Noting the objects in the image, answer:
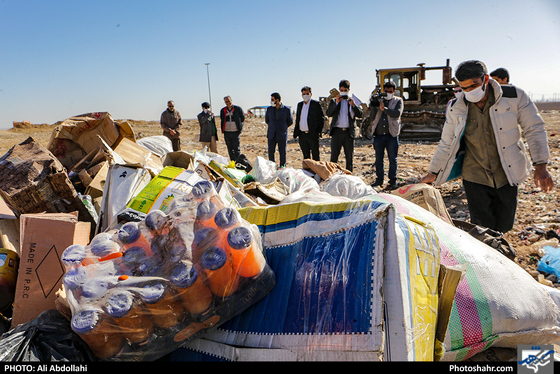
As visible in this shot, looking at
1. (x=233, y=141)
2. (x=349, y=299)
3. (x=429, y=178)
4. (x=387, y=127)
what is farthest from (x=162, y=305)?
(x=233, y=141)

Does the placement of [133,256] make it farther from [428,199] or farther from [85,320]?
[428,199]

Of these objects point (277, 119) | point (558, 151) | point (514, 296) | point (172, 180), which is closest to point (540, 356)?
point (514, 296)

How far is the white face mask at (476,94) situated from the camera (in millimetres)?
2320

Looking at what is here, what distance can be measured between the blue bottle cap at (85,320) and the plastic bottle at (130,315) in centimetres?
3

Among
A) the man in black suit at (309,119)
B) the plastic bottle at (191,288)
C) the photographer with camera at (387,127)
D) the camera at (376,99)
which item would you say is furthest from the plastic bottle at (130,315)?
the camera at (376,99)

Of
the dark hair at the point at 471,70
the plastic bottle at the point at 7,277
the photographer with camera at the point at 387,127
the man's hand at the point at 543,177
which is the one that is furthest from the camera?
the photographer with camera at the point at 387,127

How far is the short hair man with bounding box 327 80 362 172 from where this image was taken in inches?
223

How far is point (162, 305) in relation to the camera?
1.11 m

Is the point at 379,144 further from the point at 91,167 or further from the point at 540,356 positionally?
the point at 540,356

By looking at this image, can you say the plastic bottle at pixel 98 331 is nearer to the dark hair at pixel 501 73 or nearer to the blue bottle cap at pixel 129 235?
the blue bottle cap at pixel 129 235

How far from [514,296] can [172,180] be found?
191 centimetres

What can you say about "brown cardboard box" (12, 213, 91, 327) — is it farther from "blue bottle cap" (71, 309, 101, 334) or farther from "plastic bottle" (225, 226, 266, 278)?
"plastic bottle" (225, 226, 266, 278)

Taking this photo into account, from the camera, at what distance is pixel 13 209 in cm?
229

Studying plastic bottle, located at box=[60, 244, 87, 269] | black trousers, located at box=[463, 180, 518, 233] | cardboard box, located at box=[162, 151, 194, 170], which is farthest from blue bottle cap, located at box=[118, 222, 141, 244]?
black trousers, located at box=[463, 180, 518, 233]
